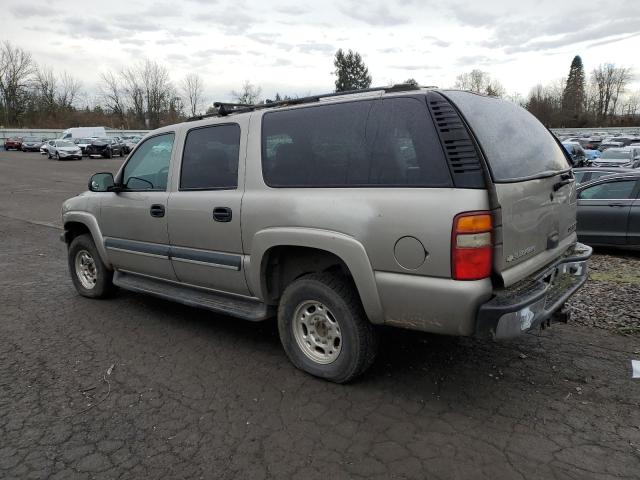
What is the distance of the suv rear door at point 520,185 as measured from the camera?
9.50ft

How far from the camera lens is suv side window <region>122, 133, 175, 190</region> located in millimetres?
4555

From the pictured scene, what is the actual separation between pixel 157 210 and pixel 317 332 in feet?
6.32

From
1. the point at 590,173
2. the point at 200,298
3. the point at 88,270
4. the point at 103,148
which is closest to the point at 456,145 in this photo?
the point at 200,298

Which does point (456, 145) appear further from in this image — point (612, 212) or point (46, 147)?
point (46, 147)

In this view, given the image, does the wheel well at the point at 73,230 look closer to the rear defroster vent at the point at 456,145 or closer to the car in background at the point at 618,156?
the rear defroster vent at the point at 456,145

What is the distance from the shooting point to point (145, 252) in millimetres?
4668

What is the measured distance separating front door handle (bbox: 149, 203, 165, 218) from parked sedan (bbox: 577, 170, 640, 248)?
6.66m

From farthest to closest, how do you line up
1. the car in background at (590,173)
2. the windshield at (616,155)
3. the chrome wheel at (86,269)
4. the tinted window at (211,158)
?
the windshield at (616,155) → the car in background at (590,173) → the chrome wheel at (86,269) → the tinted window at (211,158)

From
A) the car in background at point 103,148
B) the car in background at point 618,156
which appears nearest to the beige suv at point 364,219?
the car in background at point 618,156

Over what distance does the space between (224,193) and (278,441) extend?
195 centimetres

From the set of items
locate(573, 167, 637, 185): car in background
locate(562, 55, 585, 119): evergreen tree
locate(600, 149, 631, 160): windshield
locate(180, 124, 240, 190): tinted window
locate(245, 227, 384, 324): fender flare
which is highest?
locate(562, 55, 585, 119): evergreen tree

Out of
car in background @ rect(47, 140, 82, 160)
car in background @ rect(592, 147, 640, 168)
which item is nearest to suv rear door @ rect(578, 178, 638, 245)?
car in background @ rect(592, 147, 640, 168)

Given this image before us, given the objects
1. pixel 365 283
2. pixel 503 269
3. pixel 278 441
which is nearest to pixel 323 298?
pixel 365 283

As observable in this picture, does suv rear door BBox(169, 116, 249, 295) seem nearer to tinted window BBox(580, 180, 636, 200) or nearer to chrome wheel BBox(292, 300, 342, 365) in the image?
chrome wheel BBox(292, 300, 342, 365)
